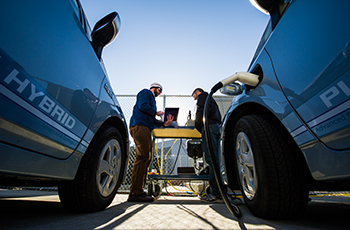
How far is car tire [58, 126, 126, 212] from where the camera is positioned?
1186mm

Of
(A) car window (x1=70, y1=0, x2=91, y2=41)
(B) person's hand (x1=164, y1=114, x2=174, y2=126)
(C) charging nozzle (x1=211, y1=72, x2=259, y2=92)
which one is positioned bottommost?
(C) charging nozzle (x1=211, y1=72, x2=259, y2=92)

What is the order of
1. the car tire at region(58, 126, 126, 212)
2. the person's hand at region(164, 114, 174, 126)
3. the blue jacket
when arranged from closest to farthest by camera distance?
1. the car tire at region(58, 126, 126, 212)
2. the blue jacket
3. the person's hand at region(164, 114, 174, 126)

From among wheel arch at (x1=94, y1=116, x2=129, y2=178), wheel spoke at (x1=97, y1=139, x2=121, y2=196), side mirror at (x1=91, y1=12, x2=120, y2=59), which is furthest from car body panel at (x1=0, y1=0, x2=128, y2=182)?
wheel arch at (x1=94, y1=116, x2=129, y2=178)

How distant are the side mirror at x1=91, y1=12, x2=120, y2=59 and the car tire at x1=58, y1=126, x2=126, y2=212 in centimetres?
62

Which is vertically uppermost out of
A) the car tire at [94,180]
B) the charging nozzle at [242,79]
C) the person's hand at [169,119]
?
the person's hand at [169,119]

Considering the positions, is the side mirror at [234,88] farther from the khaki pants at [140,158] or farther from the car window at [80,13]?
the khaki pants at [140,158]

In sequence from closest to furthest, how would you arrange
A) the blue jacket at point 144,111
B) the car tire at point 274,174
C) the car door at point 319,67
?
1. the car door at point 319,67
2. the car tire at point 274,174
3. the blue jacket at point 144,111

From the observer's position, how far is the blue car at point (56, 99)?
2.13ft

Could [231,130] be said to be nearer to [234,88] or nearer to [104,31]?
[234,88]

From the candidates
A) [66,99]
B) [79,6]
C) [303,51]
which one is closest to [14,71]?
[66,99]

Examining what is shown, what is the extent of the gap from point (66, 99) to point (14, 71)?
0.29m

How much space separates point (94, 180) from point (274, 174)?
110 centimetres

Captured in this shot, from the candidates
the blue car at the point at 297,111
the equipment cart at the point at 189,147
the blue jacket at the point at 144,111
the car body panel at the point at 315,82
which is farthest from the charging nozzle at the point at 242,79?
the equipment cart at the point at 189,147

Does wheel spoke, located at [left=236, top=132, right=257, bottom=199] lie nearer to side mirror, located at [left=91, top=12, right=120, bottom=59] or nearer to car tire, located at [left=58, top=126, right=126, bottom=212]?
car tire, located at [left=58, top=126, right=126, bottom=212]
